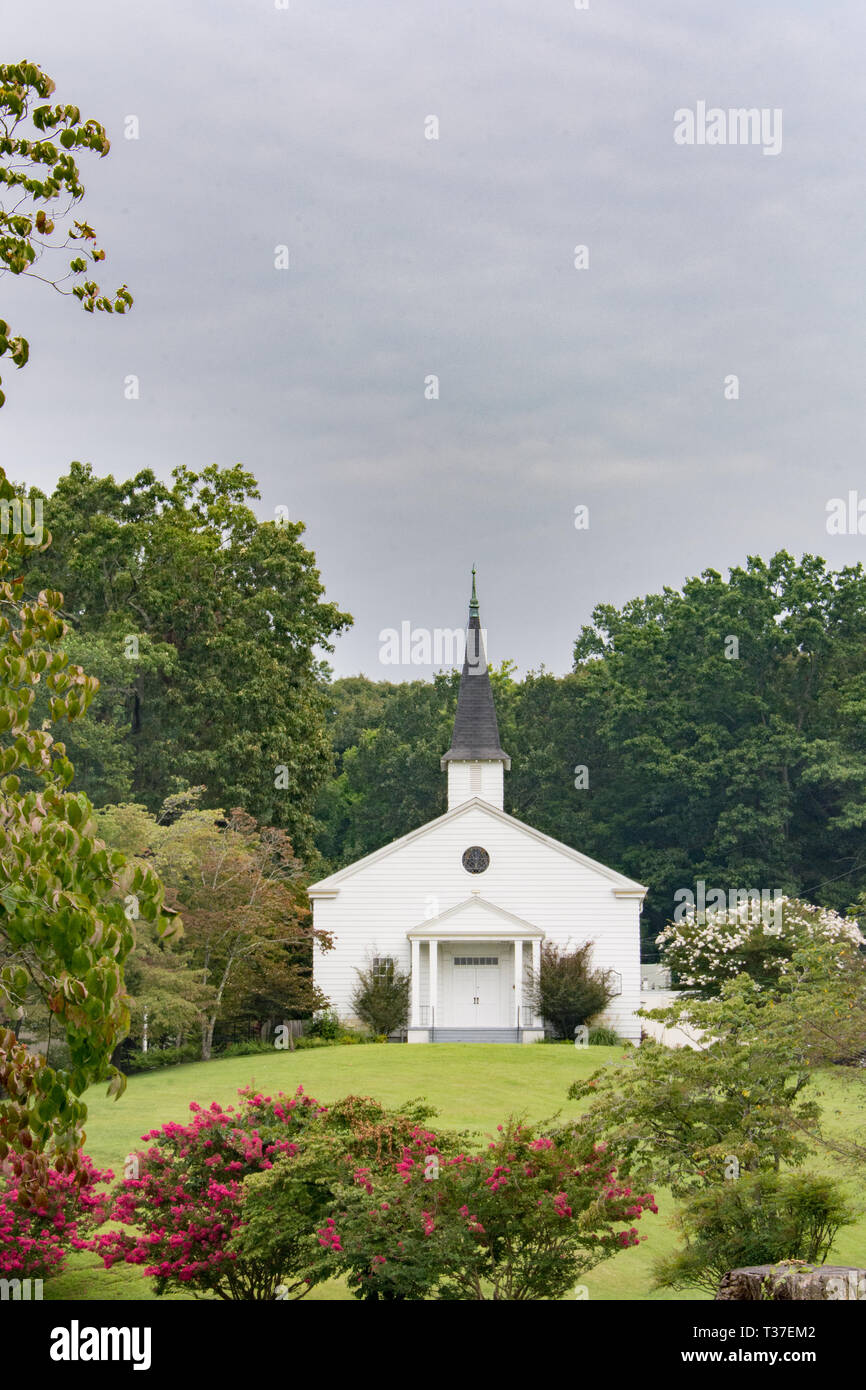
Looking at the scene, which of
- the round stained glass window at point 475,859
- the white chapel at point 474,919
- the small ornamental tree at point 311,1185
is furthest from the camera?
the round stained glass window at point 475,859

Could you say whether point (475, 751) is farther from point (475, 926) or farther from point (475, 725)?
point (475, 926)

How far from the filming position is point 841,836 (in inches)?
1970

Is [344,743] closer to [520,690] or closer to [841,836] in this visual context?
[520,690]

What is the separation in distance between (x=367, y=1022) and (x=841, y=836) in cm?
2239

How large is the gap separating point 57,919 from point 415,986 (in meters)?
31.3

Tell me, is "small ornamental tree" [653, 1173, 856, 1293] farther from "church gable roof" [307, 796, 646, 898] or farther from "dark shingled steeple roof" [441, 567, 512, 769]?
"dark shingled steeple roof" [441, 567, 512, 769]

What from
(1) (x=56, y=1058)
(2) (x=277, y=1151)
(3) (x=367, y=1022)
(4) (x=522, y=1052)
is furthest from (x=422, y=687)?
(2) (x=277, y=1151)

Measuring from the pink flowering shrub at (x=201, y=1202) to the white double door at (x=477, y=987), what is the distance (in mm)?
23957

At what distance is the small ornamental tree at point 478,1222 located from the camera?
10336 millimetres

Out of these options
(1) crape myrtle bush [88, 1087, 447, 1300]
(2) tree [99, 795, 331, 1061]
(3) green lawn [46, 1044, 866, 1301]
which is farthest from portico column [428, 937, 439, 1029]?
(1) crape myrtle bush [88, 1087, 447, 1300]

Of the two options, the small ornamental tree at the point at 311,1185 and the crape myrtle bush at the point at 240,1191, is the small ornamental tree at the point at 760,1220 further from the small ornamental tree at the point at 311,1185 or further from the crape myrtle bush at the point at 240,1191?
the crape myrtle bush at the point at 240,1191

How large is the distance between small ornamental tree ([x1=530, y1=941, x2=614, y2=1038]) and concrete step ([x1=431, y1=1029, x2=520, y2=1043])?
934 millimetres

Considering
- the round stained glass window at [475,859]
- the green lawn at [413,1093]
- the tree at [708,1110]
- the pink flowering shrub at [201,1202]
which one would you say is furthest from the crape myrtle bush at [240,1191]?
the round stained glass window at [475,859]

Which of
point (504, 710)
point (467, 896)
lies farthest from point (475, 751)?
point (504, 710)
